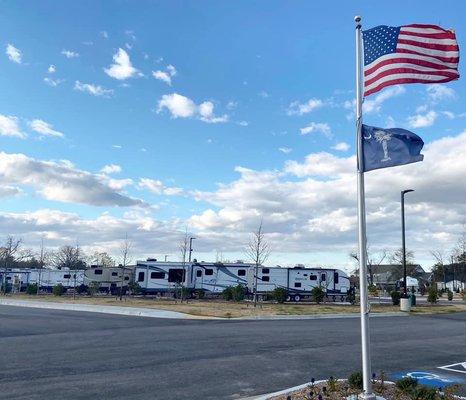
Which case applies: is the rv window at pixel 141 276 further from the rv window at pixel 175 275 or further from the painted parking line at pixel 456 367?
the painted parking line at pixel 456 367

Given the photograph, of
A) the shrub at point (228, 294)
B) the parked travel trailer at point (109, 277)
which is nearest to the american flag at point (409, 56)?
the shrub at point (228, 294)

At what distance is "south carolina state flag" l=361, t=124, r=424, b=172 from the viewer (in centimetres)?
698

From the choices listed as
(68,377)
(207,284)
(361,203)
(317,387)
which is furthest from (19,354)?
(207,284)

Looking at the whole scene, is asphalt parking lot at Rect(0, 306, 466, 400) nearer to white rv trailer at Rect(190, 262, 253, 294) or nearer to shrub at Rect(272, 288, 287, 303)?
shrub at Rect(272, 288, 287, 303)

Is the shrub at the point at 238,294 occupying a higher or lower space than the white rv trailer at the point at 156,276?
lower

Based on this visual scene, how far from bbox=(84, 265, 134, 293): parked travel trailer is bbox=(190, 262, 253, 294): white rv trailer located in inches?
403

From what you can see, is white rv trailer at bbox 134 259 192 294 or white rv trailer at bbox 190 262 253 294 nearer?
white rv trailer at bbox 190 262 253 294

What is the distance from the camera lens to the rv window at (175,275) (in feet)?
138

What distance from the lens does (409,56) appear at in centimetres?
746

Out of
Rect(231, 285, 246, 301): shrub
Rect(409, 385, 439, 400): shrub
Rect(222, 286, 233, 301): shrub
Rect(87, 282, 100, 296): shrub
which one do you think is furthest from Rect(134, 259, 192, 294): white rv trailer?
Rect(409, 385, 439, 400): shrub

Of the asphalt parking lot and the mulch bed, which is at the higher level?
the mulch bed

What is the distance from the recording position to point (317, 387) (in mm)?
7859

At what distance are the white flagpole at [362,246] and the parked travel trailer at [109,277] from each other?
44405mm

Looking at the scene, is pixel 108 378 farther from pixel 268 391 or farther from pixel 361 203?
pixel 361 203
